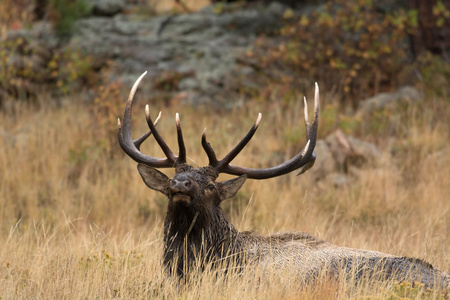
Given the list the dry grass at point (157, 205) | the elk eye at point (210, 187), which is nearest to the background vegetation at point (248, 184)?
the dry grass at point (157, 205)

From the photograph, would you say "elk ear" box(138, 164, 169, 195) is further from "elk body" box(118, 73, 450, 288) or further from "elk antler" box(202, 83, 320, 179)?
"elk antler" box(202, 83, 320, 179)

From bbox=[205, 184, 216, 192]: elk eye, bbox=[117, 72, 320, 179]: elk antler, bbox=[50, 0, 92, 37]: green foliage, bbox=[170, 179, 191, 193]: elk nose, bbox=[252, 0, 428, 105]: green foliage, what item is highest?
bbox=[50, 0, 92, 37]: green foliage

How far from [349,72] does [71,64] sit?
5.27 m

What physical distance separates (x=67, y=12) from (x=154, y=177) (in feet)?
29.5

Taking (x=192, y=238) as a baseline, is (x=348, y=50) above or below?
above

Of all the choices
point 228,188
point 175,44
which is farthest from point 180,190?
point 175,44

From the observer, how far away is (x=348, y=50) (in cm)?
1166

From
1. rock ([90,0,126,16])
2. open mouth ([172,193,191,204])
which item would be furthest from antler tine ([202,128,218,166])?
rock ([90,0,126,16])

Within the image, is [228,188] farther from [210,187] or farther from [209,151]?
[209,151]

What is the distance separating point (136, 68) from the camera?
12602 millimetres

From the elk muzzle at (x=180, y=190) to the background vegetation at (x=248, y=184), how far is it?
631mm

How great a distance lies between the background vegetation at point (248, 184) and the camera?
509cm

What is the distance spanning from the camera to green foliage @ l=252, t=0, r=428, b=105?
1173 centimetres

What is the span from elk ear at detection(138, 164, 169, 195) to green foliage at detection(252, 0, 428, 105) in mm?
6705
